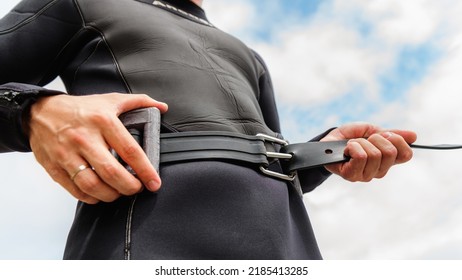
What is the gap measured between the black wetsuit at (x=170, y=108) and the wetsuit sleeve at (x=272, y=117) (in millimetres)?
328

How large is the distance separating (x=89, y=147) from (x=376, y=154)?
1.05m

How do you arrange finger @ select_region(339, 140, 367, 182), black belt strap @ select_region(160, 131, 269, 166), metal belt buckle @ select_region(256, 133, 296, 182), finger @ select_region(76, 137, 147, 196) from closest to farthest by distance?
finger @ select_region(76, 137, 147, 196), black belt strap @ select_region(160, 131, 269, 166), metal belt buckle @ select_region(256, 133, 296, 182), finger @ select_region(339, 140, 367, 182)

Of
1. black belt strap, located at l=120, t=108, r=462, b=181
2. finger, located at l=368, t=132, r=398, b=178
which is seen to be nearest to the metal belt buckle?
black belt strap, located at l=120, t=108, r=462, b=181

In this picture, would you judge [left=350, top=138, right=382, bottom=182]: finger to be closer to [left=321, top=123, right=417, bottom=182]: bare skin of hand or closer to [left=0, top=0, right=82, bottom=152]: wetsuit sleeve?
[left=321, top=123, right=417, bottom=182]: bare skin of hand

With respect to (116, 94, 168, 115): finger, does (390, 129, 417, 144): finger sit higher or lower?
higher

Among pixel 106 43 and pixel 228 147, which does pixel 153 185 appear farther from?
pixel 106 43

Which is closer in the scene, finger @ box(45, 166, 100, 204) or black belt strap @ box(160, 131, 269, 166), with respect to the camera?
finger @ box(45, 166, 100, 204)

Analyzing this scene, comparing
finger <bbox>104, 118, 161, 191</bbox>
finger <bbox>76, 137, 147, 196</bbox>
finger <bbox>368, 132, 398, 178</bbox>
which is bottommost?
finger <bbox>76, 137, 147, 196</bbox>

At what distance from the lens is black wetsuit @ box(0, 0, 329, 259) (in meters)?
1.28

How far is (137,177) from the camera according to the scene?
123 centimetres

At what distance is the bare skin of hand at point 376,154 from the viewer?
64.5 inches

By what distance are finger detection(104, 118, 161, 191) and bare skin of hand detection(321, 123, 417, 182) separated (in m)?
0.81

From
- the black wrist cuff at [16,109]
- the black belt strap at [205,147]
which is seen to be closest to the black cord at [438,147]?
the black belt strap at [205,147]
